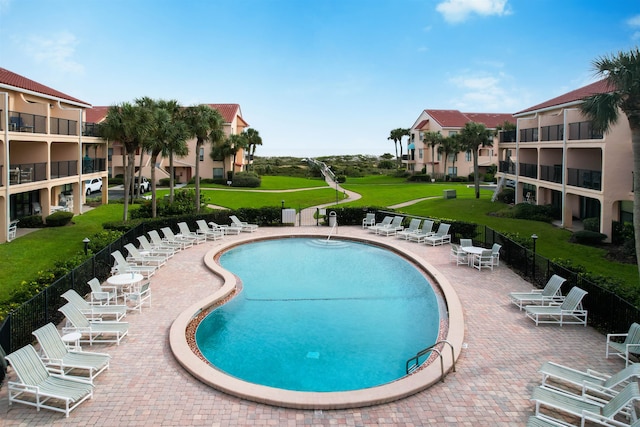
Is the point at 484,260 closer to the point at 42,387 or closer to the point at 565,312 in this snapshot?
the point at 565,312

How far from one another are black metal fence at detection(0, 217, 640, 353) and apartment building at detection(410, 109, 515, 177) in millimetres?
53695

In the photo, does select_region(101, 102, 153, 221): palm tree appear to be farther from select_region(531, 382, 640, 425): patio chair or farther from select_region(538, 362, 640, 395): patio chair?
select_region(531, 382, 640, 425): patio chair

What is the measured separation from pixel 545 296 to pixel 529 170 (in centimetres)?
2536

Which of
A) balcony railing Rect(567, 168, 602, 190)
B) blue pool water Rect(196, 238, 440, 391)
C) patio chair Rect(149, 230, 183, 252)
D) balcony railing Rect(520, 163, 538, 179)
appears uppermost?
balcony railing Rect(520, 163, 538, 179)

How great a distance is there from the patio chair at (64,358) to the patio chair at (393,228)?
2005cm

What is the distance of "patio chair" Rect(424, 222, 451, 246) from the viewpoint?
26359 millimetres

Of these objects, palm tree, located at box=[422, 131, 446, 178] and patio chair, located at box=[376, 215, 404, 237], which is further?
palm tree, located at box=[422, 131, 446, 178]

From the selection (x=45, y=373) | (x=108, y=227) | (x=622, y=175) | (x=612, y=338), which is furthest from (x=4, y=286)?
(x=622, y=175)

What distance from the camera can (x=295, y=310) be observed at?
17.1 m

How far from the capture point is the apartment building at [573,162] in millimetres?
26297

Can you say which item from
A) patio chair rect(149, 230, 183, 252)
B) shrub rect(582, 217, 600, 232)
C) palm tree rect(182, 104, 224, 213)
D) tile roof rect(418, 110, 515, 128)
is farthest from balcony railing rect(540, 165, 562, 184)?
tile roof rect(418, 110, 515, 128)

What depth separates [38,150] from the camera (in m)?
31.5

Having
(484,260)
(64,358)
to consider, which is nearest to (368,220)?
(484,260)

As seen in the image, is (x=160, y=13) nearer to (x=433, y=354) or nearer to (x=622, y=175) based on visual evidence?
(x=433, y=354)
